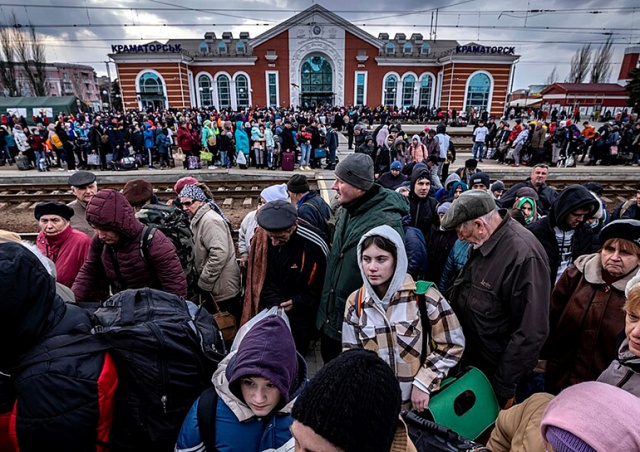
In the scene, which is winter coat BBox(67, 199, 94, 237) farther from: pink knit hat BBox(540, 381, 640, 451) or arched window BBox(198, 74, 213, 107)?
arched window BBox(198, 74, 213, 107)

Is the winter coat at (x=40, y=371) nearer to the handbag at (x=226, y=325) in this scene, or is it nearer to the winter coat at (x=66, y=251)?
the handbag at (x=226, y=325)

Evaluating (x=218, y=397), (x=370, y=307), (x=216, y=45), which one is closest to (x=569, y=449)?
(x=370, y=307)

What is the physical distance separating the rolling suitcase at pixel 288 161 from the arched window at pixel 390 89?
30731 millimetres

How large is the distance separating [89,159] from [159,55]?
27156 mm

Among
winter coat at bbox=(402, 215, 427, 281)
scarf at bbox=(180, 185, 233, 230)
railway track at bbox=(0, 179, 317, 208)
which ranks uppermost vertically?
scarf at bbox=(180, 185, 233, 230)

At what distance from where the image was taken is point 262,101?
39.5 metres

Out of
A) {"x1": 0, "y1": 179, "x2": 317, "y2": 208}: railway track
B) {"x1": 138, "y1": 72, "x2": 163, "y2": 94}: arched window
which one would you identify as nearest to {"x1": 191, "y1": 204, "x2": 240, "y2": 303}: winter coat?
{"x1": 0, "y1": 179, "x2": 317, "y2": 208}: railway track

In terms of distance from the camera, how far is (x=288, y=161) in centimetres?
1295

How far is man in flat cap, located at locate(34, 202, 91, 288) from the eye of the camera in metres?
3.20

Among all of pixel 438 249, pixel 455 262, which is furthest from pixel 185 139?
pixel 455 262

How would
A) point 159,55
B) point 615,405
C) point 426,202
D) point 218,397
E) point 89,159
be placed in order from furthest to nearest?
1. point 159,55
2. point 89,159
3. point 426,202
4. point 218,397
5. point 615,405

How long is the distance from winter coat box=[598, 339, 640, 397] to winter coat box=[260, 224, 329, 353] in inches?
82.4

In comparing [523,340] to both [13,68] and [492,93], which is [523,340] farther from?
[13,68]

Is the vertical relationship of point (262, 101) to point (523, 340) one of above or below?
above
